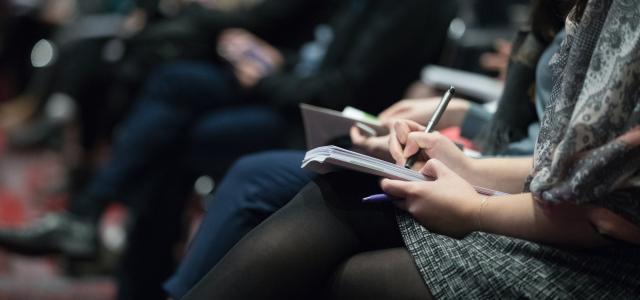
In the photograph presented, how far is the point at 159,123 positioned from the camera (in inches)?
94.0

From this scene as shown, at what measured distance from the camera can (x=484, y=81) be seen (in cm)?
209

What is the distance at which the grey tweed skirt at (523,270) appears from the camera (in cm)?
97

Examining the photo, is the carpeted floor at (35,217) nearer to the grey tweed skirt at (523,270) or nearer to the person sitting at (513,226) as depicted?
the person sitting at (513,226)

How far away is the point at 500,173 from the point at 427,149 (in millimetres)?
115

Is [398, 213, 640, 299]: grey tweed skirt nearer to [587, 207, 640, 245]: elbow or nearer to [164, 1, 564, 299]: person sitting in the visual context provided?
[587, 207, 640, 245]: elbow

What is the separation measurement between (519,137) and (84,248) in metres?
1.41

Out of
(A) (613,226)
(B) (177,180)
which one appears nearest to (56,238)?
(B) (177,180)

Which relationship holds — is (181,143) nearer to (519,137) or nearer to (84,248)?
(84,248)

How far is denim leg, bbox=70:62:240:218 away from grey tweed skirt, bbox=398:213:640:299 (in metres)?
1.47

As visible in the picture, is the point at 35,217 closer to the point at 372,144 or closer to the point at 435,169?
the point at 372,144

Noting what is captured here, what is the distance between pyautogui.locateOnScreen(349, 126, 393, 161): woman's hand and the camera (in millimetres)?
1321

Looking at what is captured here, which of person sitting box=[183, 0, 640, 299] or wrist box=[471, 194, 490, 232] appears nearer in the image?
person sitting box=[183, 0, 640, 299]

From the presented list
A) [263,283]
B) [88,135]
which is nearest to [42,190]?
[88,135]

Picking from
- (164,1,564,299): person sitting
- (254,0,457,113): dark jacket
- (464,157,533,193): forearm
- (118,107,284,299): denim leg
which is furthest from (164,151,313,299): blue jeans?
(118,107,284,299): denim leg
